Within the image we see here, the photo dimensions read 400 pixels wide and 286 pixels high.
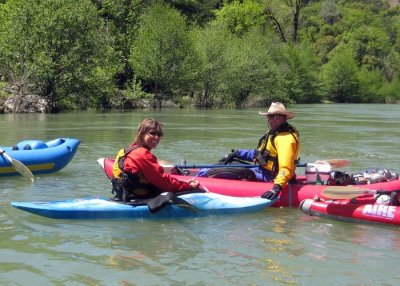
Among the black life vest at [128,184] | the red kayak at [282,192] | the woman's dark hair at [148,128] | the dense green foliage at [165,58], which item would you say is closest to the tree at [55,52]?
the dense green foliage at [165,58]

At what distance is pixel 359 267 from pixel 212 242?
1.20 metres

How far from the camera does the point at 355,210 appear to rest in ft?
17.4

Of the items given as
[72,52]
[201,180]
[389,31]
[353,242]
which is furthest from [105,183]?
[389,31]

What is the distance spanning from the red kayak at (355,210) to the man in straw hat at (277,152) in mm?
325

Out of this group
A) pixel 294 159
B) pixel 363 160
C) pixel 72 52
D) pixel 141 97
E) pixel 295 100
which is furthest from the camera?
pixel 295 100

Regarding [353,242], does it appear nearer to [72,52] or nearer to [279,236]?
[279,236]

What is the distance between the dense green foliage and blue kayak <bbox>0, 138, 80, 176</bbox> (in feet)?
59.3

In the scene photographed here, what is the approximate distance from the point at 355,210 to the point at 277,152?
941 mm

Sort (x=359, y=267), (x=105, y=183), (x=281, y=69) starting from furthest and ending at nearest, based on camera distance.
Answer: (x=281, y=69) < (x=105, y=183) < (x=359, y=267)

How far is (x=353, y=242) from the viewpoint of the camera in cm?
472

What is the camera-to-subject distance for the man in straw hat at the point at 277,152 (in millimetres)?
5590

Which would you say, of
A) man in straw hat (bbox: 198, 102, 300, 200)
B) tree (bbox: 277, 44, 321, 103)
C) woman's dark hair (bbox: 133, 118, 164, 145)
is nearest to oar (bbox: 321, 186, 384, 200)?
man in straw hat (bbox: 198, 102, 300, 200)

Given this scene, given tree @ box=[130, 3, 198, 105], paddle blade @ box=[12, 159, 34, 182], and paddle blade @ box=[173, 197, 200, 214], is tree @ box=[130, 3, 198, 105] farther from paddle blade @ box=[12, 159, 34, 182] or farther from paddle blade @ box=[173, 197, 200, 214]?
paddle blade @ box=[173, 197, 200, 214]

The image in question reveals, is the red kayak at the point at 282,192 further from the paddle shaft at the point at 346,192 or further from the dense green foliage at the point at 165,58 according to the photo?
the dense green foliage at the point at 165,58
